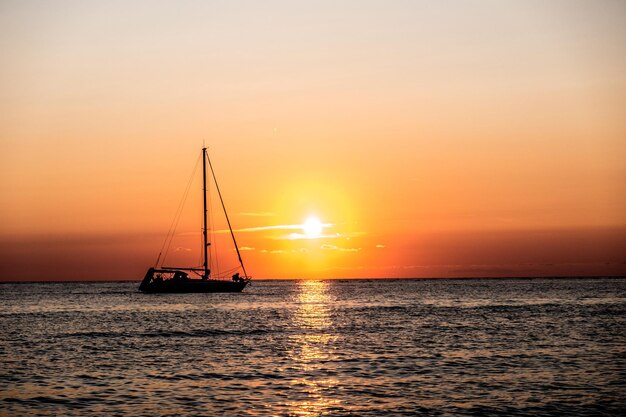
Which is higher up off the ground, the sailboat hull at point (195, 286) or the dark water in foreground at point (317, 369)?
the sailboat hull at point (195, 286)

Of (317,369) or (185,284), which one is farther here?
(185,284)

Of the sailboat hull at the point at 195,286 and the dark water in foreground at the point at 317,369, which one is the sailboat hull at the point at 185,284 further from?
the dark water in foreground at the point at 317,369

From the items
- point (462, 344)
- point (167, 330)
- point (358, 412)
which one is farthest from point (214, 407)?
point (167, 330)

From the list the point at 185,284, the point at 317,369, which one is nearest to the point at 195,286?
the point at 185,284

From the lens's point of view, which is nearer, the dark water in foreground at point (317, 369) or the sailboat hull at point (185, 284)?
the dark water in foreground at point (317, 369)

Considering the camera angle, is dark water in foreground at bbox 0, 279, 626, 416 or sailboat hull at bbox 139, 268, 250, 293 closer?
dark water in foreground at bbox 0, 279, 626, 416

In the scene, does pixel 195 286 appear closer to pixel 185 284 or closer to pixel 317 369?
pixel 185 284

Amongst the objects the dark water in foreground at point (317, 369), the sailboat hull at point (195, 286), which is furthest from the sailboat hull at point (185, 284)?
the dark water in foreground at point (317, 369)

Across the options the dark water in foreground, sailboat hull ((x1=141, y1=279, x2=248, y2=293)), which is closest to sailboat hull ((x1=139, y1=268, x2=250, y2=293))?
sailboat hull ((x1=141, y1=279, x2=248, y2=293))

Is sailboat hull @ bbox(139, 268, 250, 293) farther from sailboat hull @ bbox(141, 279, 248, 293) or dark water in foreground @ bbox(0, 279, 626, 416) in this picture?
dark water in foreground @ bbox(0, 279, 626, 416)

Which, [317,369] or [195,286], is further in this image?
[195,286]

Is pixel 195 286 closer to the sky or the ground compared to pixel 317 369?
closer to the sky

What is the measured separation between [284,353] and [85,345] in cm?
1443

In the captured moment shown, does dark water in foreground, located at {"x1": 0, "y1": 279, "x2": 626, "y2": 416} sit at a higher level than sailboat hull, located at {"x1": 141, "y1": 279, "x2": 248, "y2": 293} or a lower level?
lower
